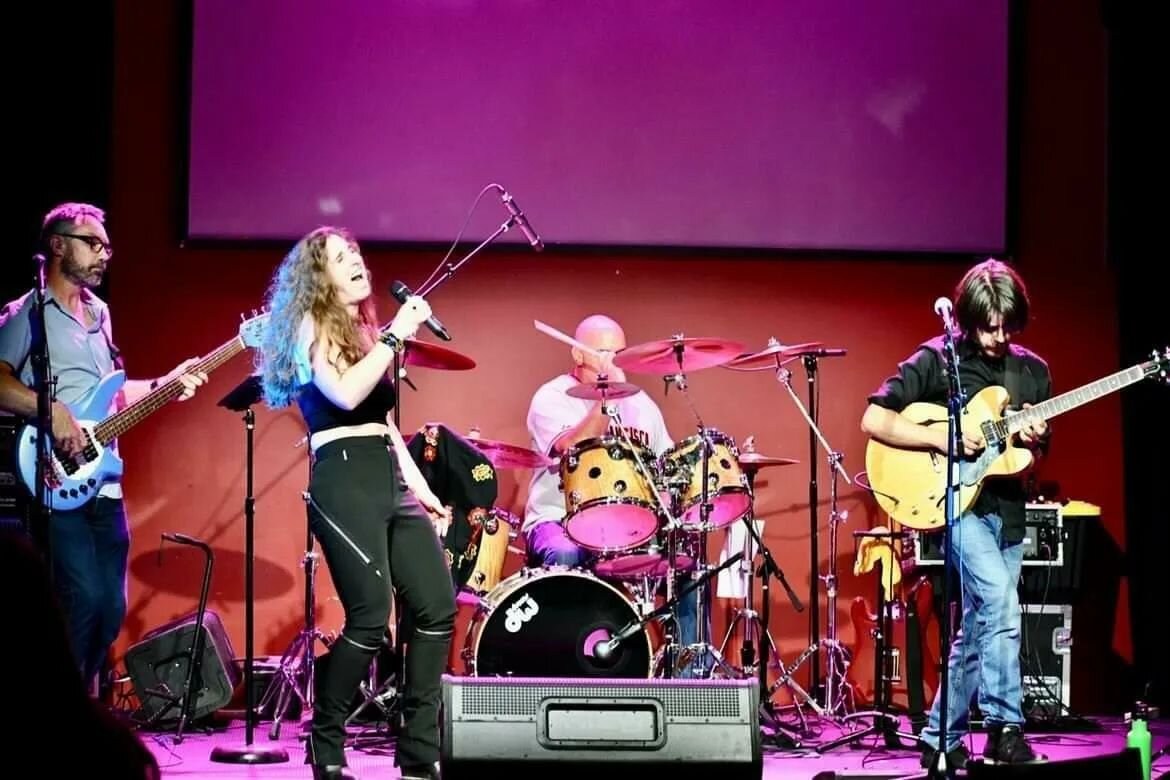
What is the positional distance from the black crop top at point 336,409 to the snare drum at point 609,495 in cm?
174

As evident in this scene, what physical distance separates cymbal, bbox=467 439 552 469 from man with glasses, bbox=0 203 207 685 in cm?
150

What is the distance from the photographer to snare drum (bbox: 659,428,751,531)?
6.74 metres

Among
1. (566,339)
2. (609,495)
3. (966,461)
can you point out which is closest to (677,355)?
(566,339)

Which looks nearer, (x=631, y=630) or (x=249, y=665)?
(x=249, y=665)

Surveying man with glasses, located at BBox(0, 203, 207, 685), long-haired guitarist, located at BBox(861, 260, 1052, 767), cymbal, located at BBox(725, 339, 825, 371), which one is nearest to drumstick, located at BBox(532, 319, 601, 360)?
cymbal, located at BBox(725, 339, 825, 371)

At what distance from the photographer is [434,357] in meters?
6.55

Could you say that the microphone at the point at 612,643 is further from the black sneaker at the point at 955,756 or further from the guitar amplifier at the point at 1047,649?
the guitar amplifier at the point at 1047,649

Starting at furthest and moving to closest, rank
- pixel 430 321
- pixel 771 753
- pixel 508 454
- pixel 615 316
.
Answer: pixel 615 316
pixel 508 454
pixel 771 753
pixel 430 321

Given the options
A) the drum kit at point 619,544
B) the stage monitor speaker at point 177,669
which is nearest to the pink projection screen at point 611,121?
the drum kit at point 619,544

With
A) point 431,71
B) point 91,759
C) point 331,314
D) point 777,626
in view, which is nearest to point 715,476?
point 777,626

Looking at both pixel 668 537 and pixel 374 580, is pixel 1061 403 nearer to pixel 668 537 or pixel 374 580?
pixel 668 537

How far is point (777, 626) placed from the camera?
8062 mm

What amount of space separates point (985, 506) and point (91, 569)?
358cm

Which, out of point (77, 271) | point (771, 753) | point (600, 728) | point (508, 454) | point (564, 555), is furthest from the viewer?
point (564, 555)
